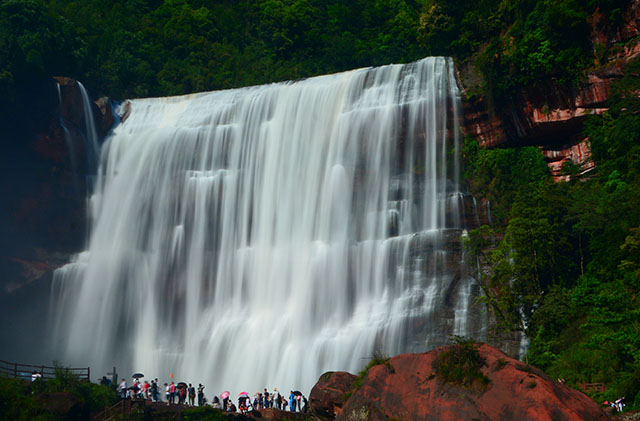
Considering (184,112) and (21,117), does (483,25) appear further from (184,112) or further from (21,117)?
(21,117)

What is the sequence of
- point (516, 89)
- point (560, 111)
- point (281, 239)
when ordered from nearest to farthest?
point (560, 111) < point (516, 89) < point (281, 239)

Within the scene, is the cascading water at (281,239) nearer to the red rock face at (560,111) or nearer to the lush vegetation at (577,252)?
the red rock face at (560,111)

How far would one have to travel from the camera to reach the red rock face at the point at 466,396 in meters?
12.5

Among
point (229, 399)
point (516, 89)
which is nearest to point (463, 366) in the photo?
point (229, 399)

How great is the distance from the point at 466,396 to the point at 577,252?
68.1 feet

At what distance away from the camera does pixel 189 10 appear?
68.1 metres

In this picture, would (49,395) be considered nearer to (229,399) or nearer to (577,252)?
(229,399)

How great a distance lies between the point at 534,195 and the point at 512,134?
5.85 meters

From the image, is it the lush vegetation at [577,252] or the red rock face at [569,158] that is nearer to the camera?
the lush vegetation at [577,252]

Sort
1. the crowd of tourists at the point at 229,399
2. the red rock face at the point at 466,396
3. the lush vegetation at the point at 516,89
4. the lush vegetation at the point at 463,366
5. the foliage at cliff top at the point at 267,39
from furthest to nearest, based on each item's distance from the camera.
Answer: the foliage at cliff top at the point at 267,39
the crowd of tourists at the point at 229,399
the lush vegetation at the point at 516,89
the lush vegetation at the point at 463,366
the red rock face at the point at 466,396

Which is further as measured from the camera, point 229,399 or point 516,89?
point 516,89

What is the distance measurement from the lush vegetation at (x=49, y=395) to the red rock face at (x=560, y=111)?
2394 centimetres

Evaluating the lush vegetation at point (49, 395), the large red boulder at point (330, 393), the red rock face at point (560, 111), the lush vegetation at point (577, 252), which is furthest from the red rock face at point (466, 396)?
the red rock face at point (560, 111)

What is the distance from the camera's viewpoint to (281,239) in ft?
134
